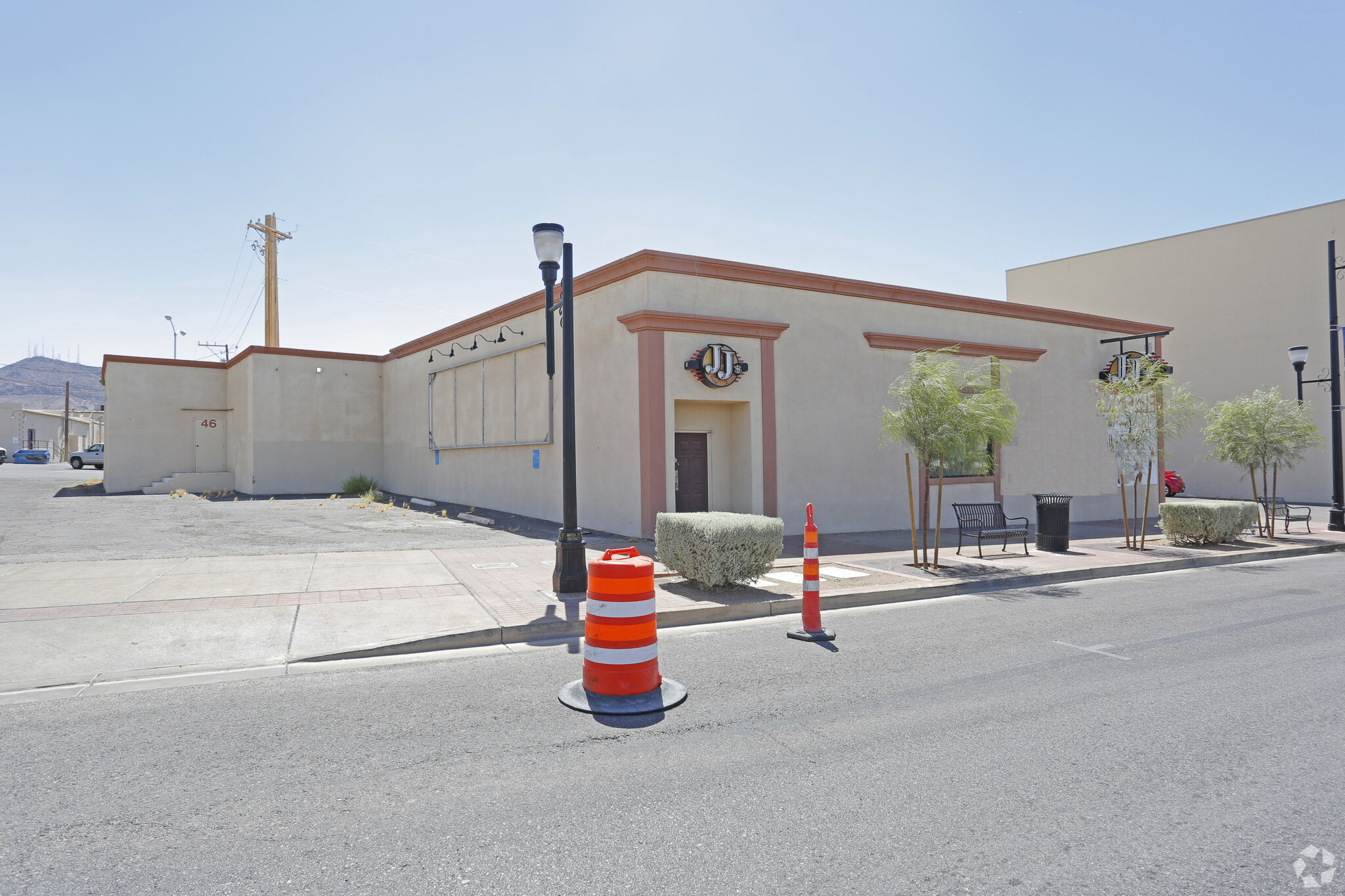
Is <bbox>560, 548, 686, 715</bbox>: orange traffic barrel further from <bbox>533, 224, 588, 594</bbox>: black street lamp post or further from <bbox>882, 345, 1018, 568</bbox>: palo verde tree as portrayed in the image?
<bbox>882, 345, 1018, 568</bbox>: palo verde tree

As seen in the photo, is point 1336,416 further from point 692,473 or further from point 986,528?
point 692,473

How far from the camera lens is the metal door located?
3023cm

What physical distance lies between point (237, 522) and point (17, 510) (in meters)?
7.21

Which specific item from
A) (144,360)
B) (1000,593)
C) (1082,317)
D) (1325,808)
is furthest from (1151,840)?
(144,360)

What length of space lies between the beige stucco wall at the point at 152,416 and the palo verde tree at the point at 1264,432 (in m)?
32.7

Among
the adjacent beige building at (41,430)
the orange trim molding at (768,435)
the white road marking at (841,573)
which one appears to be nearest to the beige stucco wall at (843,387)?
the orange trim molding at (768,435)

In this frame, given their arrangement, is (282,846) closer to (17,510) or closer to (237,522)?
(237,522)

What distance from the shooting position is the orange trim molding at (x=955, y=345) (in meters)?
18.1

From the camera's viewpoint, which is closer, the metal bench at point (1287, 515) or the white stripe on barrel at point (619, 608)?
the white stripe on barrel at point (619, 608)

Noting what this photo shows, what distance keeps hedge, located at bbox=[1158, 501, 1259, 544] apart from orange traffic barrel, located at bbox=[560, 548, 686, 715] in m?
14.6

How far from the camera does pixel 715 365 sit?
15.6 meters

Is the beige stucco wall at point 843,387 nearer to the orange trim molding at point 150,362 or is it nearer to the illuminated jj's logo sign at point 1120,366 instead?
the illuminated jj's logo sign at point 1120,366

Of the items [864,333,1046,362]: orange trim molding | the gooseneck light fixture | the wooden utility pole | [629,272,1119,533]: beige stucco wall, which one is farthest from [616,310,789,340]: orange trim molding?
the wooden utility pole

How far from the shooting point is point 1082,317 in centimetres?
2216
